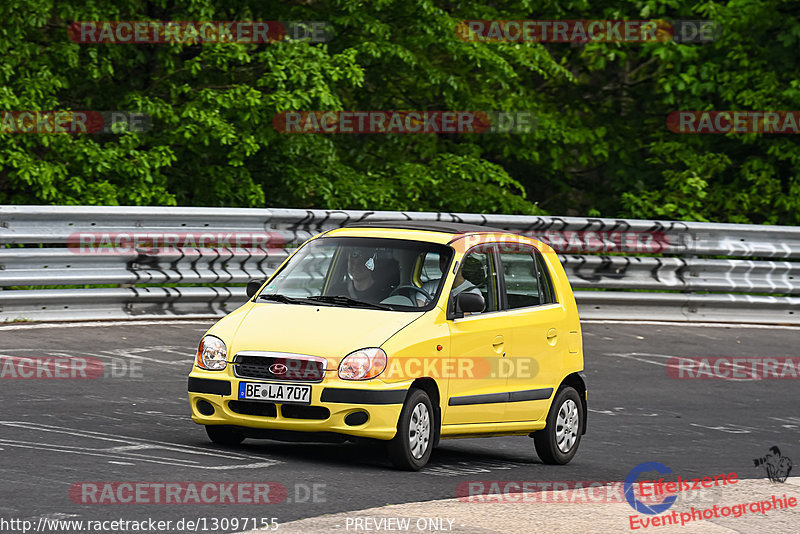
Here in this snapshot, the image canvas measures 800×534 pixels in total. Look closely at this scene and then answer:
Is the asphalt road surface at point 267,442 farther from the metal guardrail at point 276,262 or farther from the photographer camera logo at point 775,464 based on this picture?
the metal guardrail at point 276,262

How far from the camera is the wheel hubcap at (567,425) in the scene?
10.1 metres

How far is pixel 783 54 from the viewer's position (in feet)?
73.9

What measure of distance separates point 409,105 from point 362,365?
14.2m

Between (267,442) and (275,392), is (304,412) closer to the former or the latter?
(275,392)

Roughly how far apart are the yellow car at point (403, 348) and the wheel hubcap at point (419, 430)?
0.01 meters

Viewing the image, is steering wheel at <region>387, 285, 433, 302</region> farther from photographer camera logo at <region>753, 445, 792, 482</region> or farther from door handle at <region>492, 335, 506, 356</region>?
photographer camera logo at <region>753, 445, 792, 482</region>

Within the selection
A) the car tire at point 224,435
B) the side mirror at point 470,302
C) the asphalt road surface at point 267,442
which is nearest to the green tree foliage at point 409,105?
the asphalt road surface at point 267,442

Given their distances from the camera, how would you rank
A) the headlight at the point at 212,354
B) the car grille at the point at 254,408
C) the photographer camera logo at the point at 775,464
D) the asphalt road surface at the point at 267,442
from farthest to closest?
the photographer camera logo at the point at 775,464 < the headlight at the point at 212,354 < the car grille at the point at 254,408 < the asphalt road surface at the point at 267,442

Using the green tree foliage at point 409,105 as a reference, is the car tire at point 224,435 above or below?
below

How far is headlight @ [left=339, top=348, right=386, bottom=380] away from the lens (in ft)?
28.4

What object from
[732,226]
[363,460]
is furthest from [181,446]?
[732,226]

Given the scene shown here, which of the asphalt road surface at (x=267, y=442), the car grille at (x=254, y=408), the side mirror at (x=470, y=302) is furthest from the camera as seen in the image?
the side mirror at (x=470, y=302)

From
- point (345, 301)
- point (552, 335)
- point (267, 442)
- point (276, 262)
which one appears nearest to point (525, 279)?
point (552, 335)

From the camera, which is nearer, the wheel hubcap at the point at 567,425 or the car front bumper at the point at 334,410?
the car front bumper at the point at 334,410
